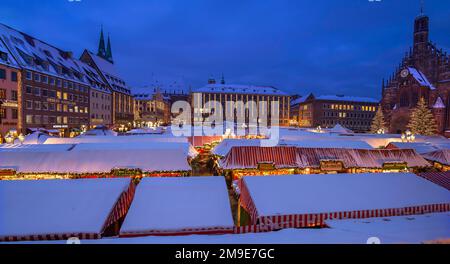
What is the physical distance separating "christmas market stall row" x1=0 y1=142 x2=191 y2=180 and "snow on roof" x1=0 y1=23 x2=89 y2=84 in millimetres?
31053

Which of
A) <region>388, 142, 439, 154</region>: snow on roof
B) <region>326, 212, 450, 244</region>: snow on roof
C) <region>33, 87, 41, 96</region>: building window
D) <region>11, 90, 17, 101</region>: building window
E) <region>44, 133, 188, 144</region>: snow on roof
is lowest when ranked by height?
<region>326, 212, 450, 244</region>: snow on roof

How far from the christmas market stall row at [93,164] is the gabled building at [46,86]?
29.0 m

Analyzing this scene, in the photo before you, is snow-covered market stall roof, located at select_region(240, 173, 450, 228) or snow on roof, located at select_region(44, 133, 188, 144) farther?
snow on roof, located at select_region(44, 133, 188, 144)

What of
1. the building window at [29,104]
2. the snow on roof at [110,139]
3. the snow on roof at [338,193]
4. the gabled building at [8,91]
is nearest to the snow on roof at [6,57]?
the gabled building at [8,91]

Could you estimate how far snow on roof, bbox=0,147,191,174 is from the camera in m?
14.1

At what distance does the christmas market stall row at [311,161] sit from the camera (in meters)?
15.7

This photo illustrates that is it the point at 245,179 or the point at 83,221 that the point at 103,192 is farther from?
the point at 245,179

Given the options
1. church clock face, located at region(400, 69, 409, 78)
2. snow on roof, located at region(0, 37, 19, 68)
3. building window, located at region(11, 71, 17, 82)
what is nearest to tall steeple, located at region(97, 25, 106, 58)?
snow on roof, located at region(0, 37, 19, 68)

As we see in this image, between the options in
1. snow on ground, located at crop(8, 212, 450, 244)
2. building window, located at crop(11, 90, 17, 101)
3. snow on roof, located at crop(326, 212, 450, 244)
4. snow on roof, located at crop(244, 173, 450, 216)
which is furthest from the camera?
building window, located at crop(11, 90, 17, 101)

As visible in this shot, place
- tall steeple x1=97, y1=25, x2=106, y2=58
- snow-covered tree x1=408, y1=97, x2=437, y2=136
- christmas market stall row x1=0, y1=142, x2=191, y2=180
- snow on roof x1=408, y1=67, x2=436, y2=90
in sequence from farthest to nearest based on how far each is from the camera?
tall steeple x1=97, y1=25, x2=106, y2=58
snow on roof x1=408, y1=67, x2=436, y2=90
snow-covered tree x1=408, y1=97, x2=437, y2=136
christmas market stall row x1=0, y1=142, x2=191, y2=180

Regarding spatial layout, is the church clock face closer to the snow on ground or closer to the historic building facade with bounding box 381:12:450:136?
the historic building facade with bounding box 381:12:450:136

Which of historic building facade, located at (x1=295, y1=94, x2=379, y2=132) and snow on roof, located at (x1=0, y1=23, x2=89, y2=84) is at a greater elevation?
snow on roof, located at (x1=0, y1=23, x2=89, y2=84)

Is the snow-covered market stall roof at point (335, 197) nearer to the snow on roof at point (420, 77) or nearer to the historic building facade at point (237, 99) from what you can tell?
the snow on roof at point (420, 77)

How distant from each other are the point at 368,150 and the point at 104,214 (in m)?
16.3
